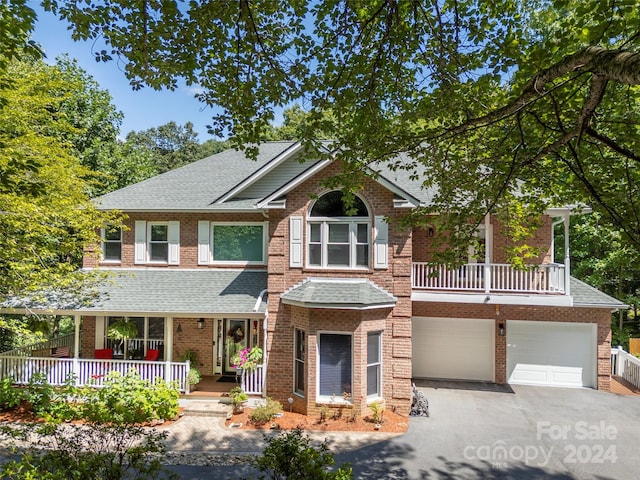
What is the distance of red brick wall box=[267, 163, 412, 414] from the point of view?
1057 centimetres

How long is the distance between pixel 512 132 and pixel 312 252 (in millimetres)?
6697

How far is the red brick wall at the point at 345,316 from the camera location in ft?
34.7

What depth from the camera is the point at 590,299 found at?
41.6 feet

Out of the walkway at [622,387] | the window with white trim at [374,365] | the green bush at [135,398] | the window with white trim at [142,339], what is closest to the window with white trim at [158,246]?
the window with white trim at [142,339]

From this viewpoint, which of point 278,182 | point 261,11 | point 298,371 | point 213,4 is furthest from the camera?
point 278,182

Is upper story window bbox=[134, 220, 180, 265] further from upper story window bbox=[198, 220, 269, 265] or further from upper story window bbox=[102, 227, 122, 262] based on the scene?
upper story window bbox=[198, 220, 269, 265]

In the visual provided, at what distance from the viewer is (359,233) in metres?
11.5

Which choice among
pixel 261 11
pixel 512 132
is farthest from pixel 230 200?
pixel 512 132

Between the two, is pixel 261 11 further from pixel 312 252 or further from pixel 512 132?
pixel 312 252

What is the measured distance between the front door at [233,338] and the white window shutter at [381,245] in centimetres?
556

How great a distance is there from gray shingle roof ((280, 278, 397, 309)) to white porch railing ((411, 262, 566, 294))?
1.89 m

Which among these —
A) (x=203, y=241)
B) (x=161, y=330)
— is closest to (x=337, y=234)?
(x=203, y=241)

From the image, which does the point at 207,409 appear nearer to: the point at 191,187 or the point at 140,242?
the point at 140,242

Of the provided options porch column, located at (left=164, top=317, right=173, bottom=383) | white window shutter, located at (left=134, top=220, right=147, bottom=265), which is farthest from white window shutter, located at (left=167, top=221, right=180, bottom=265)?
porch column, located at (left=164, top=317, right=173, bottom=383)
